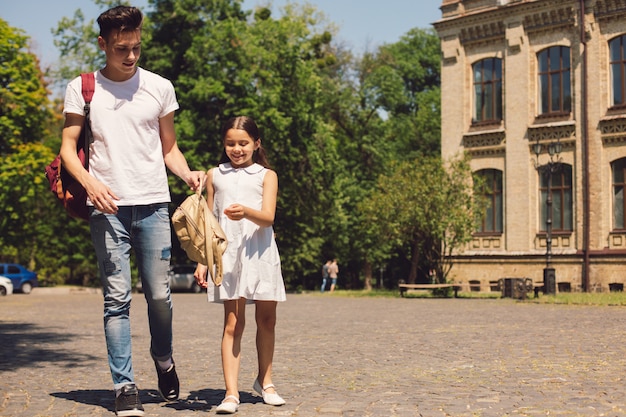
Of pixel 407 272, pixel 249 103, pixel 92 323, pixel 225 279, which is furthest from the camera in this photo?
pixel 407 272

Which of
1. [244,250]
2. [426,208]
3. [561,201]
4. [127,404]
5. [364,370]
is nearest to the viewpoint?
[127,404]

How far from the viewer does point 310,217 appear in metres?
46.4

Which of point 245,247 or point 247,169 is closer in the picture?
point 245,247

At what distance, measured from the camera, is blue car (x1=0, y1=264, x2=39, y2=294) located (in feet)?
151

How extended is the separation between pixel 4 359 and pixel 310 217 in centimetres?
3624

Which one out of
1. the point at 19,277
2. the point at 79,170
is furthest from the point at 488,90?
the point at 79,170

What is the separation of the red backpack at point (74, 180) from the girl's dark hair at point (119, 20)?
0.36 meters

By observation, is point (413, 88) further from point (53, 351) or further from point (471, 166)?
point (53, 351)

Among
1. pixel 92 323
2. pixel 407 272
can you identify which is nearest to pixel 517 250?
pixel 407 272

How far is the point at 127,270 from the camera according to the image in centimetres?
614

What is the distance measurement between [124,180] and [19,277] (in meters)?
42.5

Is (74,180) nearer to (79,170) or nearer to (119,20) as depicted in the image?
(79,170)

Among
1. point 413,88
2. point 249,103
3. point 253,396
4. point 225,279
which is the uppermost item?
point 413,88

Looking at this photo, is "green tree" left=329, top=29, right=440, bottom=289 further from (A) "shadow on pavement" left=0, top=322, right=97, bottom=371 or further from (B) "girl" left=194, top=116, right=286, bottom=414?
(B) "girl" left=194, top=116, right=286, bottom=414
